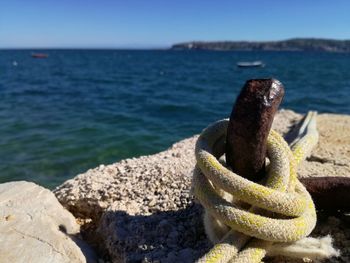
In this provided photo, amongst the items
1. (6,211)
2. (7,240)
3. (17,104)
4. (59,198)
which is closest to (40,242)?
(7,240)

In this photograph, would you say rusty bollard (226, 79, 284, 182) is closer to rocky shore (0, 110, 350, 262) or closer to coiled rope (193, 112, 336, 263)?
coiled rope (193, 112, 336, 263)

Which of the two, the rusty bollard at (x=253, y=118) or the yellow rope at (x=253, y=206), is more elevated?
the rusty bollard at (x=253, y=118)

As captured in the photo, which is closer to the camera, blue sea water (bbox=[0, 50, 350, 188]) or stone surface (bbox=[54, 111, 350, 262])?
stone surface (bbox=[54, 111, 350, 262])

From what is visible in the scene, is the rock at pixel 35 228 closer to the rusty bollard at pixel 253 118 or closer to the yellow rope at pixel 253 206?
the yellow rope at pixel 253 206

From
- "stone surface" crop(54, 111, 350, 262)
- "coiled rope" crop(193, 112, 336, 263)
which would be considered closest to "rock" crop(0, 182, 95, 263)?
"stone surface" crop(54, 111, 350, 262)

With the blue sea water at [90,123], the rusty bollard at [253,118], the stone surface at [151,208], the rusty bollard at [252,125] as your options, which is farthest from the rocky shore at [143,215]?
the blue sea water at [90,123]

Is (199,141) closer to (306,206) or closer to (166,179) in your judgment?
(306,206)
